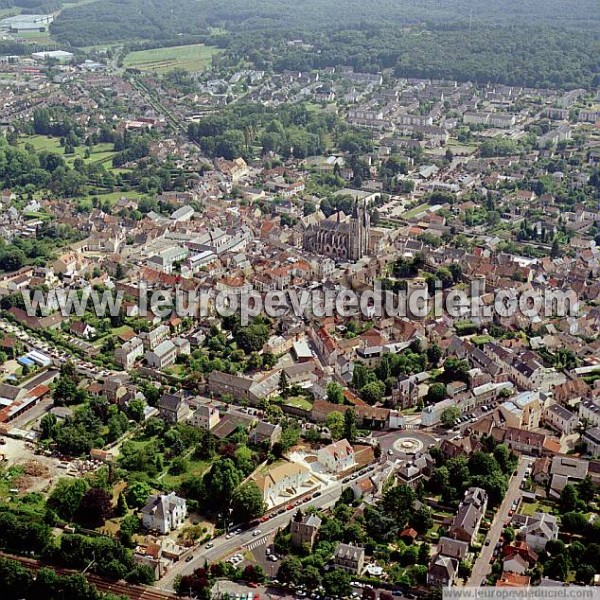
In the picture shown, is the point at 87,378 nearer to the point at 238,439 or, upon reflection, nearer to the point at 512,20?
the point at 238,439

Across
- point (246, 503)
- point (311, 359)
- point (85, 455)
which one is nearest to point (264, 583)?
point (246, 503)

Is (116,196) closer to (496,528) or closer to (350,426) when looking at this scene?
(350,426)

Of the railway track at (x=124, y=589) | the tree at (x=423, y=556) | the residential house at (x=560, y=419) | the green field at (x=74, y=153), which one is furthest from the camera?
the green field at (x=74, y=153)

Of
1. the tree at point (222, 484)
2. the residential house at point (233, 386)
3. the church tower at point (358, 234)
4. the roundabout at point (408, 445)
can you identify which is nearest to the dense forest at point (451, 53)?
the church tower at point (358, 234)

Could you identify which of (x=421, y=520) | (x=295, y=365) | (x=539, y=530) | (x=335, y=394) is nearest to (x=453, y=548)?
(x=421, y=520)

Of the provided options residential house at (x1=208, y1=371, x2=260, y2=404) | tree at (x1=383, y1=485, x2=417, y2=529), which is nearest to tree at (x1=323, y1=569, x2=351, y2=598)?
tree at (x1=383, y1=485, x2=417, y2=529)

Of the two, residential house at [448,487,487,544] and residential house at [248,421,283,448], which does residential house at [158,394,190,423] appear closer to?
residential house at [248,421,283,448]

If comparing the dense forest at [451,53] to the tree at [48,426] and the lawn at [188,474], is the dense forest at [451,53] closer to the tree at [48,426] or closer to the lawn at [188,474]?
Answer: the lawn at [188,474]
